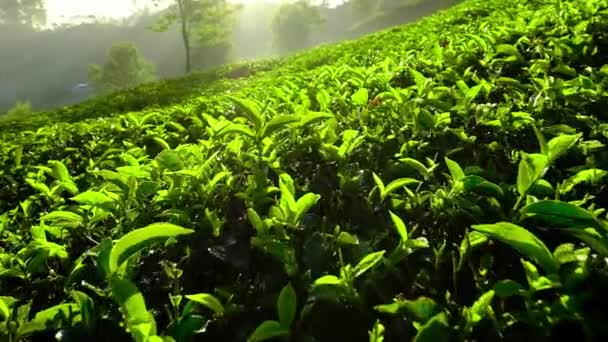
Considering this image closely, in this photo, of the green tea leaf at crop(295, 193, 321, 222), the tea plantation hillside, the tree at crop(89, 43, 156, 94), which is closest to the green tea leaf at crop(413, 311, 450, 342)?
the tea plantation hillside

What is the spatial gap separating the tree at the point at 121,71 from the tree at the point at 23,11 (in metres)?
105

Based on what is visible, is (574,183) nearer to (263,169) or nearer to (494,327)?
(494,327)

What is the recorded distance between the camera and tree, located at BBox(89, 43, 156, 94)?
61.3m

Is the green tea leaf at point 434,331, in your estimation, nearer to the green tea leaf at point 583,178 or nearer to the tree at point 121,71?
the green tea leaf at point 583,178

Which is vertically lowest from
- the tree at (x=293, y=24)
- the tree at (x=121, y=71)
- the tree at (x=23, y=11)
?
the tree at (x=121, y=71)

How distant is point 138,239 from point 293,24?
303ft

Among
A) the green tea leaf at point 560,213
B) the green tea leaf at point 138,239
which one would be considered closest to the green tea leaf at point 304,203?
the green tea leaf at point 138,239

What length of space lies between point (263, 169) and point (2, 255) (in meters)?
1.08

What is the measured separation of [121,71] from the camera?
2453 inches

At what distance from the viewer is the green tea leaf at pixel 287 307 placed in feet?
4.01

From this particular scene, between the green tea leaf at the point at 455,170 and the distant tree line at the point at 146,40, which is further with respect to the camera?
the distant tree line at the point at 146,40

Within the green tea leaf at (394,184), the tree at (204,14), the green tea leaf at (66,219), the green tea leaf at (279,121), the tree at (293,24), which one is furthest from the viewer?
the tree at (293,24)

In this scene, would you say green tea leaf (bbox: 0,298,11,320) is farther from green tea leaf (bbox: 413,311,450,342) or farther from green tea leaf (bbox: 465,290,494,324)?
green tea leaf (bbox: 465,290,494,324)

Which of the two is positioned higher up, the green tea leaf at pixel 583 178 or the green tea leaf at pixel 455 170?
the green tea leaf at pixel 455 170
